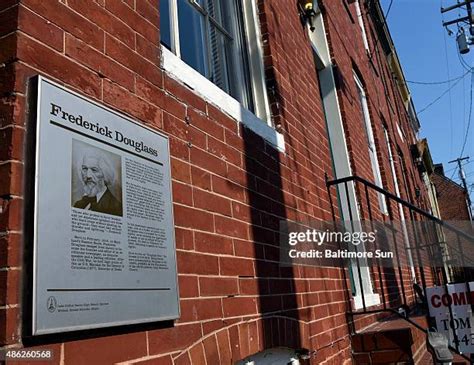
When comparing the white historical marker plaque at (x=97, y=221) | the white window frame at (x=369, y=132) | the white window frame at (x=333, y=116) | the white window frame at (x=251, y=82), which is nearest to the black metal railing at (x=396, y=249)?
the white window frame at (x=333, y=116)

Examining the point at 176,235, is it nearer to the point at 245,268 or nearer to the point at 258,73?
the point at 245,268

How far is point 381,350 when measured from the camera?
3.74 m

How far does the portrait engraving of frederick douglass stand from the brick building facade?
0.18m

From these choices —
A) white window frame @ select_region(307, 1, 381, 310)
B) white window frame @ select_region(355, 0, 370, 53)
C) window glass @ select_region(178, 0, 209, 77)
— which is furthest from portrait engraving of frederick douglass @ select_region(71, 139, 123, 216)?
white window frame @ select_region(355, 0, 370, 53)

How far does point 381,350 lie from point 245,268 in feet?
6.02

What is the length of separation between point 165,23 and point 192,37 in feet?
1.09

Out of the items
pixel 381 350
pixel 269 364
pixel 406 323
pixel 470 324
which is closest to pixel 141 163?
pixel 269 364

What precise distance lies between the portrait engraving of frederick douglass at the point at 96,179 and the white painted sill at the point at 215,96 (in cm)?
75

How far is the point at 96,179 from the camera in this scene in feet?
5.30

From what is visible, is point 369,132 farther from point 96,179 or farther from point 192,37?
point 96,179

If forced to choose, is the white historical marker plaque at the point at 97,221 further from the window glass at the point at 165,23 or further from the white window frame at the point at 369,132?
the white window frame at the point at 369,132

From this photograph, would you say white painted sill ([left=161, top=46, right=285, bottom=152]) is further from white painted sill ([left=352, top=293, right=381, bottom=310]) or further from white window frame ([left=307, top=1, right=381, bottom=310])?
white window frame ([left=307, top=1, right=381, bottom=310])

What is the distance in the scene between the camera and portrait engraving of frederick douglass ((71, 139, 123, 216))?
154cm

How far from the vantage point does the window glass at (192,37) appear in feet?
9.53
